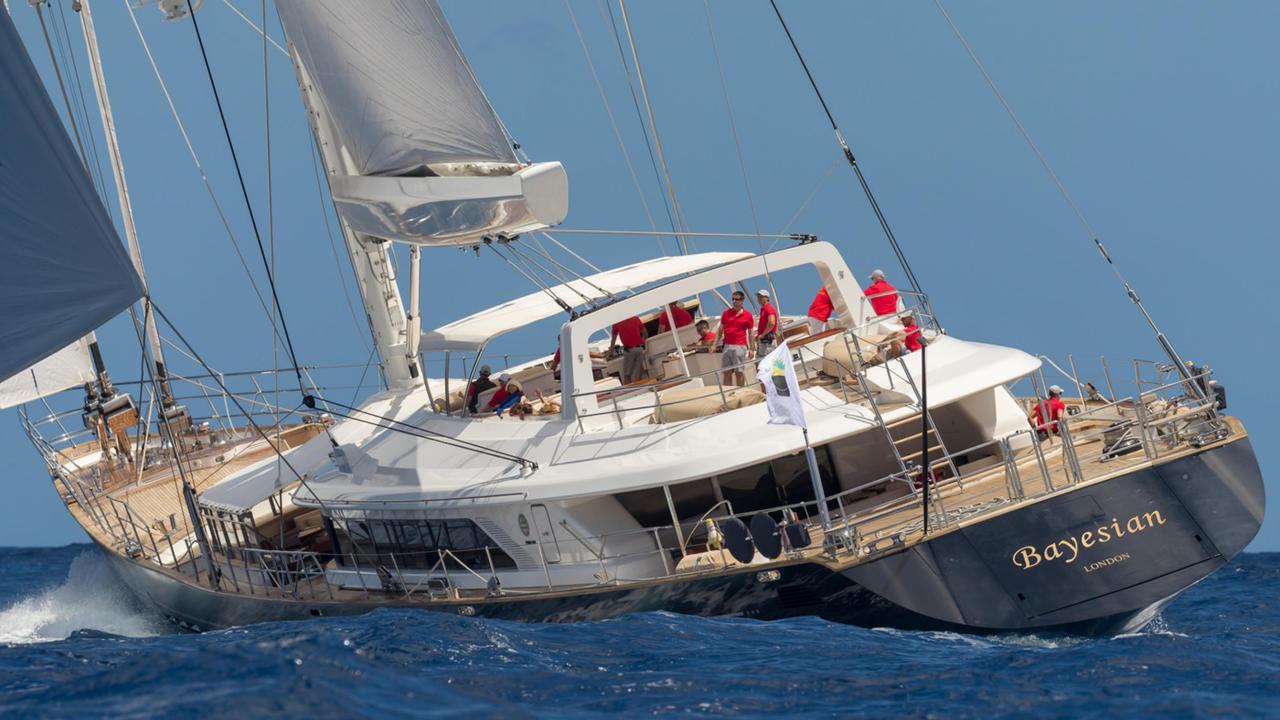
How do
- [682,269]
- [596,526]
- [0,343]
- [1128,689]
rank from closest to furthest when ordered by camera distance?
1. [1128,689]
2. [0,343]
3. [596,526]
4. [682,269]

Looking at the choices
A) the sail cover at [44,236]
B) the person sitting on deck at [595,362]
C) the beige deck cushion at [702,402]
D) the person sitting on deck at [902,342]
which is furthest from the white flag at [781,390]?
the sail cover at [44,236]

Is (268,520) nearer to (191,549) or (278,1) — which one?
(191,549)

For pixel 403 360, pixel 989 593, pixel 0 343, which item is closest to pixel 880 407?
pixel 989 593

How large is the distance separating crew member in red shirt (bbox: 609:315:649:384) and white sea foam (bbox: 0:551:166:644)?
6.00 meters

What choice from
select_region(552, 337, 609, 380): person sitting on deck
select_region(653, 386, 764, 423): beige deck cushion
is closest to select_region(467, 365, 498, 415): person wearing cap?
select_region(552, 337, 609, 380): person sitting on deck

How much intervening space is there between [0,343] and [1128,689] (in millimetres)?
8886

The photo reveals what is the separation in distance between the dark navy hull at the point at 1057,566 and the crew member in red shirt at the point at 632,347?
3.30 m

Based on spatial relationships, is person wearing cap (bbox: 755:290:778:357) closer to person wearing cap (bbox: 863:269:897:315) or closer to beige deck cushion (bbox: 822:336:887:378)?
beige deck cushion (bbox: 822:336:887:378)

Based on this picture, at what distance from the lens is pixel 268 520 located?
16.0m

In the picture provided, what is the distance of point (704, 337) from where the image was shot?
15.1 meters

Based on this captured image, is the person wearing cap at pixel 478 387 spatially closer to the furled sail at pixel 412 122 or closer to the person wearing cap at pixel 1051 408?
the furled sail at pixel 412 122

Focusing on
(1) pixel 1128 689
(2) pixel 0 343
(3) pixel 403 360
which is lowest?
(1) pixel 1128 689

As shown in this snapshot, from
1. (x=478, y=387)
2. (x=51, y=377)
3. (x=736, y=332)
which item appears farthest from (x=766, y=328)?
(x=51, y=377)

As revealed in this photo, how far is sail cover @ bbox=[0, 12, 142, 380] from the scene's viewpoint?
11.8 metres
